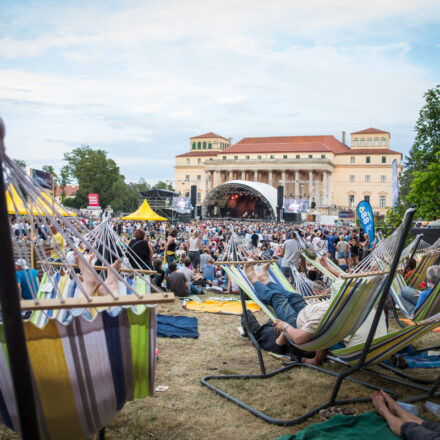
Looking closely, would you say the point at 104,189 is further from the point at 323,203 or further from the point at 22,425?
the point at 22,425

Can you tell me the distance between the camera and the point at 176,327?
5.02 m

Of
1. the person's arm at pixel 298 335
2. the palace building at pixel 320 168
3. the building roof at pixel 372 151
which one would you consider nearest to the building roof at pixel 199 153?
the palace building at pixel 320 168

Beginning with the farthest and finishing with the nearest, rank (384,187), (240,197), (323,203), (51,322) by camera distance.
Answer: (384,187) < (323,203) < (240,197) < (51,322)

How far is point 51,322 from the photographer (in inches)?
68.4

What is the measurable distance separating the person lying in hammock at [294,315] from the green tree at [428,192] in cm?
356

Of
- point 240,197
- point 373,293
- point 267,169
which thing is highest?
point 267,169

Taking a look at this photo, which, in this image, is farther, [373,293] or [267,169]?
[267,169]

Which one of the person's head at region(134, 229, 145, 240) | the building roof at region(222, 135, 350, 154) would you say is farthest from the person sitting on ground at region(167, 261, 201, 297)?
the building roof at region(222, 135, 350, 154)

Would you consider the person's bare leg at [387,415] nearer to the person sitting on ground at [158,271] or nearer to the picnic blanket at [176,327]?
the picnic blanket at [176,327]

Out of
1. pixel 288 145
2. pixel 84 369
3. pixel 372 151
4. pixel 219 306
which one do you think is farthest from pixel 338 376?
pixel 372 151

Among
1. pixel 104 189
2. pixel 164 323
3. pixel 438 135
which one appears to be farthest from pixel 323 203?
pixel 164 323

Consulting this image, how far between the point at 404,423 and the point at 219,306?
4.24m

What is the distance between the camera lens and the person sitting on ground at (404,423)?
2186 mm

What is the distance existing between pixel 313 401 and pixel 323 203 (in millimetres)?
56008
